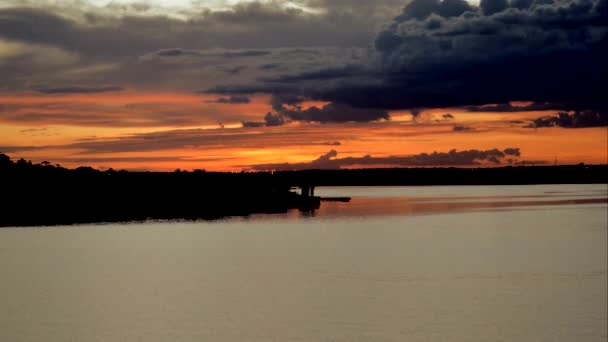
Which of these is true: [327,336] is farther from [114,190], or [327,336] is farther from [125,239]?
[114,190]

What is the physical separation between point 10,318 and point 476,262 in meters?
33.2

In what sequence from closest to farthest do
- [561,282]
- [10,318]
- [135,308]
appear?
[10,318], [135,308], [561,282]

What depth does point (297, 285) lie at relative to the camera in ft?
153

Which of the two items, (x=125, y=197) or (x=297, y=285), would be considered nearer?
(x=297, y=285)

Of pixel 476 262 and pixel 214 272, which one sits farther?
pixel 476 262

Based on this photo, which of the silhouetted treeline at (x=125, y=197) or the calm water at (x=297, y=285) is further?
the silhouetted treeline at (x=125, y=197)

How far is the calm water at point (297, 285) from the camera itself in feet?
115

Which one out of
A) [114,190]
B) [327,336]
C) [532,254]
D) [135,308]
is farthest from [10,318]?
[114,190]

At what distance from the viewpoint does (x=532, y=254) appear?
2559 inches

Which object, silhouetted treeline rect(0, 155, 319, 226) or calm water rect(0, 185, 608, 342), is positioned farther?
silhouetted treeline rect(0, 155, 319, 226)

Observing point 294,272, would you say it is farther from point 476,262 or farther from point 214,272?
point 476,262

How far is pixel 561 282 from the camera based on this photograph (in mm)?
48156

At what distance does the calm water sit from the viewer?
3491cm

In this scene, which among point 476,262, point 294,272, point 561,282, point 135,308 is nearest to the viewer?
point 135,308
